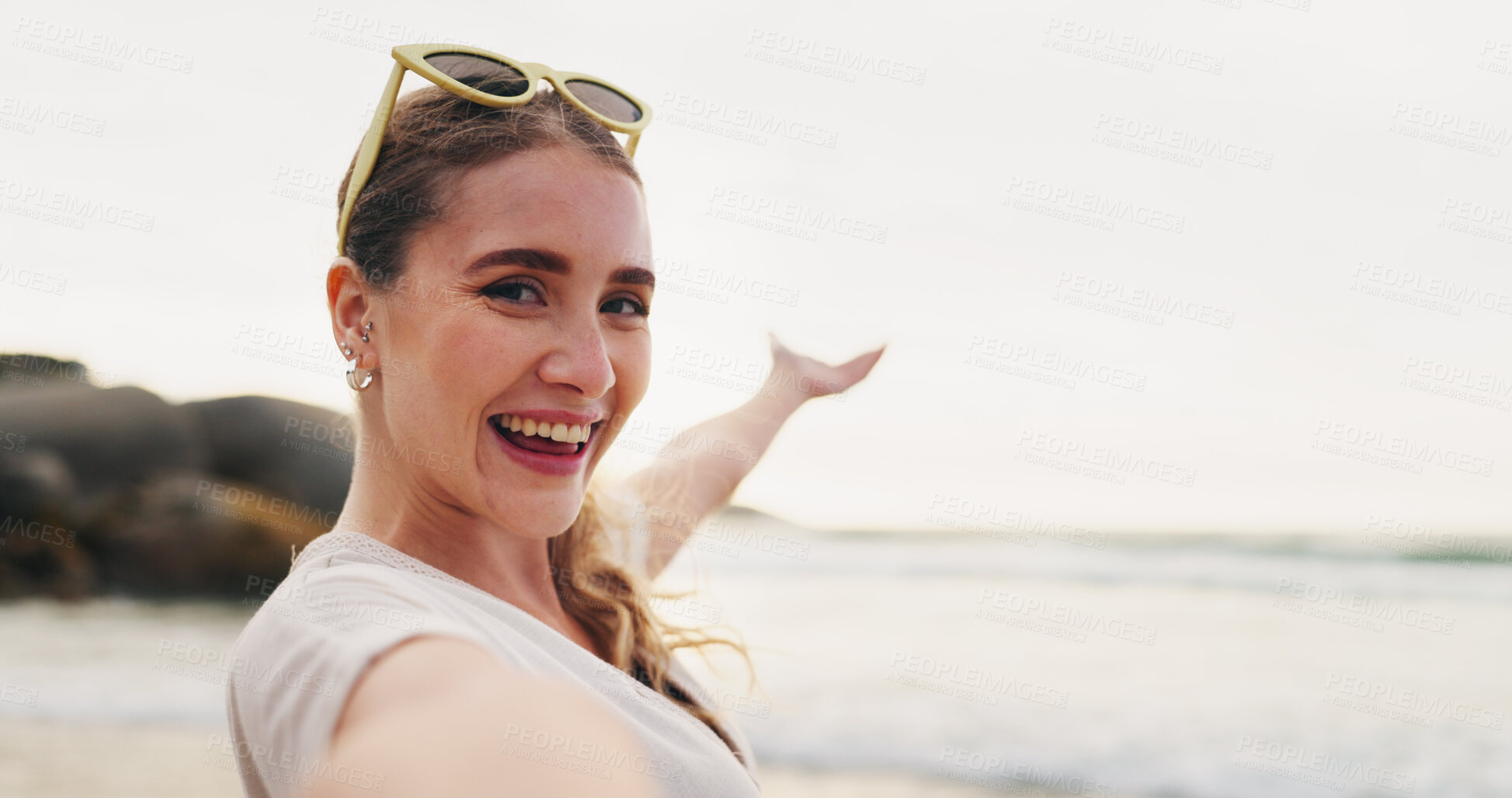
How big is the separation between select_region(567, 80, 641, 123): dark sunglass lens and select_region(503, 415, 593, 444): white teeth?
630mm

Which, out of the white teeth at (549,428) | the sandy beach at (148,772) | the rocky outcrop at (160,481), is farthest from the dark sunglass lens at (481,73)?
the rocky outcrop at (160,481)

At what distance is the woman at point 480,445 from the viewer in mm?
1137

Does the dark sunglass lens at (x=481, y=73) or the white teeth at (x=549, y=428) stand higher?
the dark sunglass lens at (x=481, y=73)

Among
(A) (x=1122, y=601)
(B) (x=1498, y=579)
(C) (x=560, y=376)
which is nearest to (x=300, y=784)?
(C) (x=560, y=376)

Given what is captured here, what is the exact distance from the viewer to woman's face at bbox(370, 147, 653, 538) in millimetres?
1544

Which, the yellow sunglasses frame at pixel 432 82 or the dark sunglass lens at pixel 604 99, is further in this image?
the dark sunglass lens at pixel 604 99

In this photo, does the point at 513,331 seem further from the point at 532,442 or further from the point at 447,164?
the point at 447,164

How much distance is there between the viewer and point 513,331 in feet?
5.06

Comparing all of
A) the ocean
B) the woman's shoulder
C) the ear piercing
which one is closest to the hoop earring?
the ear piercing

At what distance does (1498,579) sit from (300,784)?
598 inches

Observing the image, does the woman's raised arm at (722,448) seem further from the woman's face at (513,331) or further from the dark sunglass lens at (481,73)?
the dark sunglass lens at (481,73)

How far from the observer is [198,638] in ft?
27.3

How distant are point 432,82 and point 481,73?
0.10 meters

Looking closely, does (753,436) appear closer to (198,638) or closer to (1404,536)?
(198,638)
